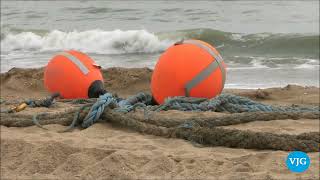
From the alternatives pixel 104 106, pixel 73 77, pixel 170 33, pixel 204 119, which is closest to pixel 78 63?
pixel 73 77

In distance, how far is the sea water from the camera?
11.7m

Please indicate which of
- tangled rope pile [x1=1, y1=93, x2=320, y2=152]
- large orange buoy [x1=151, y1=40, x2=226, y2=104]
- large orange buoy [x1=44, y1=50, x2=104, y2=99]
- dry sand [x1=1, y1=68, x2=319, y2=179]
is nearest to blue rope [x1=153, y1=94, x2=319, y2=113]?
tangled rope pile [x1=1, y1=93, x2=320, y2=152]

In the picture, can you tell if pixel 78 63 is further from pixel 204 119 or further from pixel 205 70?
pixel 204 119

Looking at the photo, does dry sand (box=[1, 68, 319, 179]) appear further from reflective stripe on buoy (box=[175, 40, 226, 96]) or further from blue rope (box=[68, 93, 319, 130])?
reflective stripe on buoy (box=[175, 40, 226, 96])

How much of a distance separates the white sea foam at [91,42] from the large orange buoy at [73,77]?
27.4 feet

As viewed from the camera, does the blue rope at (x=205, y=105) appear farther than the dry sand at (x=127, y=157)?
Yes

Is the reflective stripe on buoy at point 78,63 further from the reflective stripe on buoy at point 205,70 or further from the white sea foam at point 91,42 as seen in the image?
the white sea foam at point 91,42

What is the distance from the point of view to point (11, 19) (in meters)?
20.7

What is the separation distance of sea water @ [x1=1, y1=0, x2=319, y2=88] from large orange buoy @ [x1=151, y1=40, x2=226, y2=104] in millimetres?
3570

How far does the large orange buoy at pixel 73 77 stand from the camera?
5.90 metres

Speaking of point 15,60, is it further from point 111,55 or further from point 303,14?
point 303,14

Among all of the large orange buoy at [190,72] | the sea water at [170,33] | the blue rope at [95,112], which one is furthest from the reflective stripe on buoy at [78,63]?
the sea water at [170,33]

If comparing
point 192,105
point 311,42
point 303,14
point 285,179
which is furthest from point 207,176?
point 303,14

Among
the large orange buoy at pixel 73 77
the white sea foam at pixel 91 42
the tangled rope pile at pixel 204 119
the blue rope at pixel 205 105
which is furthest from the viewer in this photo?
the white sea foam at pixel 91 42
